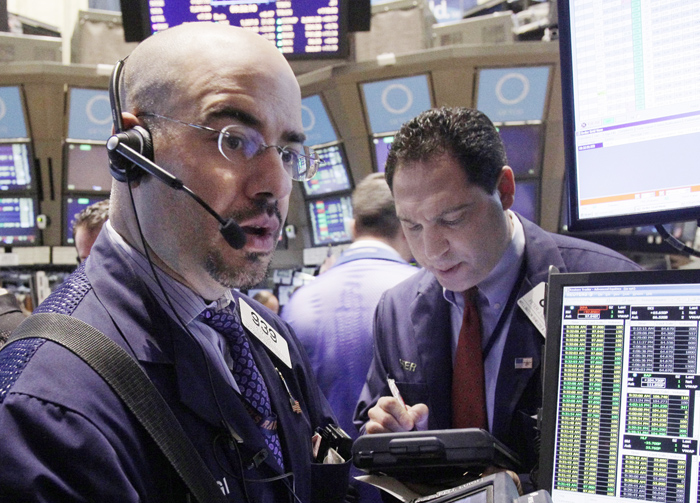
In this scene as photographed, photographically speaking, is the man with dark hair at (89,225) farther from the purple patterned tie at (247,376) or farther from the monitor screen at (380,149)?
the monitor screen at (380,149)

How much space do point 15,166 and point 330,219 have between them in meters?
2.92

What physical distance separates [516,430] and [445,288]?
412mm

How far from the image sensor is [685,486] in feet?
A: 3.02

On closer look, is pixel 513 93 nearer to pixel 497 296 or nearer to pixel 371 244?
pixel 371 244

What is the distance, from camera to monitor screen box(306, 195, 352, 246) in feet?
19.2

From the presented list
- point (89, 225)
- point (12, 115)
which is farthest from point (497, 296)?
point (12, 115)

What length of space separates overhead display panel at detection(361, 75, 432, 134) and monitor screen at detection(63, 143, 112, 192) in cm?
250

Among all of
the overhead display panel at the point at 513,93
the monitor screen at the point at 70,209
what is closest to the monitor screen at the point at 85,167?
the monitor screen at the point at 70,209

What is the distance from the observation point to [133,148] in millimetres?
1112

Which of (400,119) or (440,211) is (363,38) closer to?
(400,119)

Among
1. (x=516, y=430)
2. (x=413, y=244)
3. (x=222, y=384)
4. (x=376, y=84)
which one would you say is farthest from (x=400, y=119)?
(x=222, y=384)

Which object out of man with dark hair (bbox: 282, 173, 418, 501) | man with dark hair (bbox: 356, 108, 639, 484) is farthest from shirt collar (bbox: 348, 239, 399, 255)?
man with dark hair (bbox: 356, 108, 639, 484)

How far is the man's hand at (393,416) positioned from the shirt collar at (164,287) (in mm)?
465

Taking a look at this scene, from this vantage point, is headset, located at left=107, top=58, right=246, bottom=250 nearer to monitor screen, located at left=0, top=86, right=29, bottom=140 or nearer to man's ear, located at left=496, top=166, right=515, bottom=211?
man's ear, located at left=496, top=166, right=515, bottom=211
